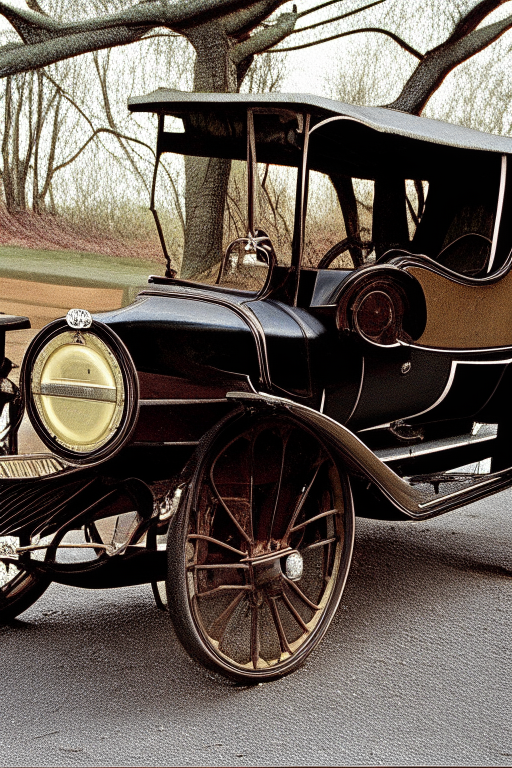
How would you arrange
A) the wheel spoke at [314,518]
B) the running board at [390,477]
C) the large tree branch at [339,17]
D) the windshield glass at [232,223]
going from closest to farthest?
the running board at [390,477] → the wheel spoke at [314,518] → the windshield glass at [232,223] → the large tree branch at [339,17]

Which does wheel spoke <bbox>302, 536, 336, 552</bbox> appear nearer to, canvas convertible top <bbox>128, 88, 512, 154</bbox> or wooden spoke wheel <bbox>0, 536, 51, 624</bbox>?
wooden spoke wheel <bbox>0, 536, 51, 624</bbox>

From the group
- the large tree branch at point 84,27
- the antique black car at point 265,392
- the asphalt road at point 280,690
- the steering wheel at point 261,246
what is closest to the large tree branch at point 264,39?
the large tree branch at point 84,27

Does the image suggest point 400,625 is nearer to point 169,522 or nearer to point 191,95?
point 169,522

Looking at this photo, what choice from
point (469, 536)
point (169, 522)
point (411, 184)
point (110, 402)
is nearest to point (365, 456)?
point (169, 522)

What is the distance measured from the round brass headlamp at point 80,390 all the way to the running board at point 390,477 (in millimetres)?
339

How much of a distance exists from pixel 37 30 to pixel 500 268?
6408 mm

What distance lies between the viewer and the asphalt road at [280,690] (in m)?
2.62

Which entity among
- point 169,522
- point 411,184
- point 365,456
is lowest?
point 169,522

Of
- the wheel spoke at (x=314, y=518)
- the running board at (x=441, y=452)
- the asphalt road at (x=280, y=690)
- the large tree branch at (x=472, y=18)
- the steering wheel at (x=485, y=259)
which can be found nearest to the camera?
the asphalt road at (x=280, y=690)

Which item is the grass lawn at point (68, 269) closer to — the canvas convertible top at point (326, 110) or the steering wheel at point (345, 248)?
the steering wheel at point (345, 248)

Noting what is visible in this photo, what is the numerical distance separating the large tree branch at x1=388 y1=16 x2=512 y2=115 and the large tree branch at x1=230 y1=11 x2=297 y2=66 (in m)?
1.30

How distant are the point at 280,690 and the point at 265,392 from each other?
0.99 meters

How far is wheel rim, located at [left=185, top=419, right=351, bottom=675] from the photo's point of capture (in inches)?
113

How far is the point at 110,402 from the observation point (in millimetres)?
2695
